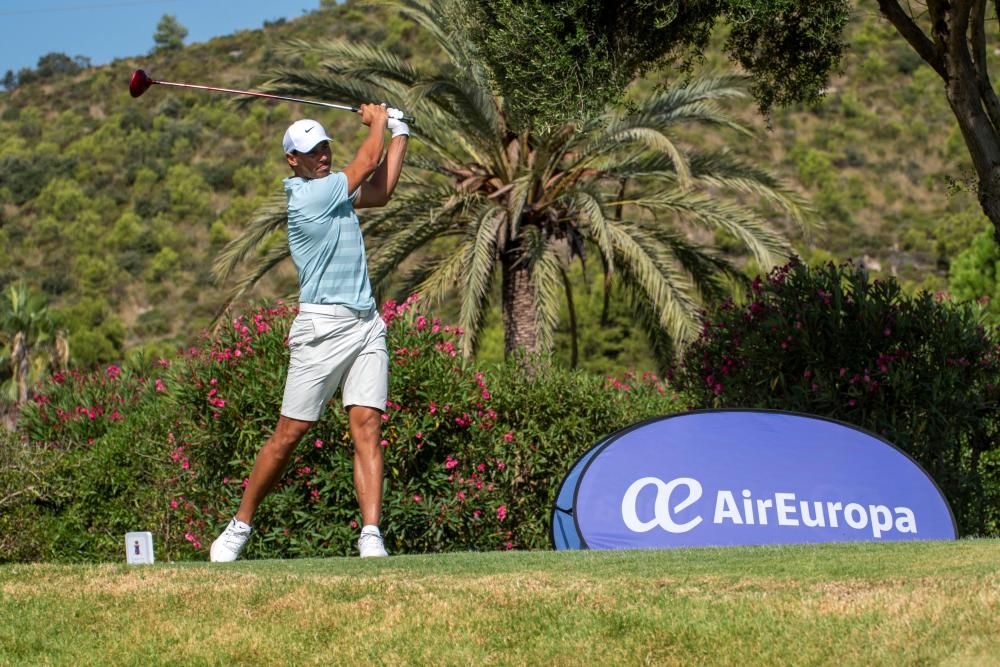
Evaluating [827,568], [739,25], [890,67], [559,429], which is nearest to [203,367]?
[559,429]

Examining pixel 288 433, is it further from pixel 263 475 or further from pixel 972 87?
pixel 972 87

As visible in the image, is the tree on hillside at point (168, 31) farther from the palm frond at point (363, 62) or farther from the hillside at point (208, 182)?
the palm frond at point (363, 62)

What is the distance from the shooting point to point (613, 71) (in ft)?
33.2

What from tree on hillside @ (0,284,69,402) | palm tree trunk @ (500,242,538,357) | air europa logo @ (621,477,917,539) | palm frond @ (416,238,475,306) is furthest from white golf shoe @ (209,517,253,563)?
tree on hillside @ (0,284,69,402)

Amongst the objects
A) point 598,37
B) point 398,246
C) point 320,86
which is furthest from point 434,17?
point 598,37

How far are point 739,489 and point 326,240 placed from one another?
2788 millimetres

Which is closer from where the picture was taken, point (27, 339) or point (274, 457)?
point (274, 457)

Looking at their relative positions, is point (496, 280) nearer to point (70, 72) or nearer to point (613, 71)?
point (613, 71)

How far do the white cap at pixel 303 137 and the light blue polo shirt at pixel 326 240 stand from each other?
6.2 inches

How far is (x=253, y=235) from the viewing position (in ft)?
54.3

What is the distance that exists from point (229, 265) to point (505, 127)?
377cm

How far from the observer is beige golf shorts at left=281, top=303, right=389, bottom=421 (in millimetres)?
6805

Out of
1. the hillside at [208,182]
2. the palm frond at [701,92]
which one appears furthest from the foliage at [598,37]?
the hillside at [208,182]

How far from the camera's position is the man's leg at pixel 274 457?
6883mm
